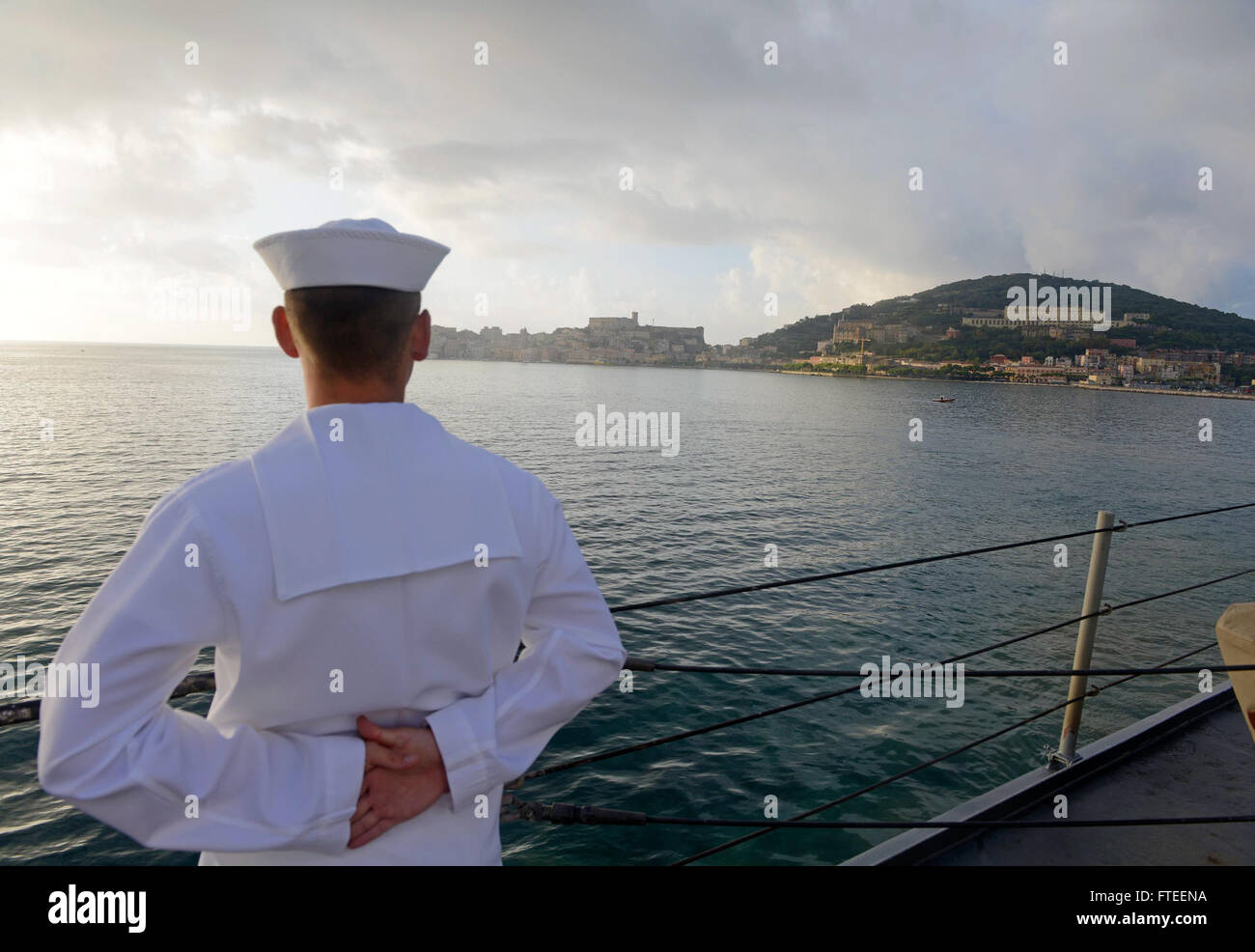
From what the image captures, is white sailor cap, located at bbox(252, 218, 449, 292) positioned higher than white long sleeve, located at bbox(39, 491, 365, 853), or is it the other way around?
white sailor cap, located at bbox(252, 218, 449, 292)

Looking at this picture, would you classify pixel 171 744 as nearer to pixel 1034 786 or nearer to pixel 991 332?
pixel 1034 786

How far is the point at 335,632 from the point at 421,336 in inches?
25.2

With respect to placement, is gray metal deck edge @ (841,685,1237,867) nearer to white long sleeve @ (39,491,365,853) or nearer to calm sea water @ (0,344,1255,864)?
white long sleeve @ (39,491,365,853)

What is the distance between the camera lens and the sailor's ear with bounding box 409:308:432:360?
1539 mm

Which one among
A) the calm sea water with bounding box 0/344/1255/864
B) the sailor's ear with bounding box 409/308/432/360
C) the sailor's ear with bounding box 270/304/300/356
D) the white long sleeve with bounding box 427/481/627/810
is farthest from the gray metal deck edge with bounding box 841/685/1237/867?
the calm sea water with bounding box 0/344/1255/864

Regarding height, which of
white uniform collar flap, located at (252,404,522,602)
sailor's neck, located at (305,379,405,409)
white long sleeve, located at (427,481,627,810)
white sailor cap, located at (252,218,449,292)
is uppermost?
white sailor cap, located at (252,218,449,292)

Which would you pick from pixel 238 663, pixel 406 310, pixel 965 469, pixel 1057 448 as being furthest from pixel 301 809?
pixel 1057 448

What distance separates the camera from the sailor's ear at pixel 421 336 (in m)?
1.54

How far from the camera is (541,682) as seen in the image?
60.4 inches

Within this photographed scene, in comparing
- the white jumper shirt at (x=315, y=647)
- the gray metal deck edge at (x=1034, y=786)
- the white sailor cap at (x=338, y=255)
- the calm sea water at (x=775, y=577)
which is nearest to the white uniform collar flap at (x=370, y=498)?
the white jumper shirt at (x=315, y=647)

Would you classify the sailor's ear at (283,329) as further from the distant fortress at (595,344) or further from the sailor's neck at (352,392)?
the distant fortress at (595,344)

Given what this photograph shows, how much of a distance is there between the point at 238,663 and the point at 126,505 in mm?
27896

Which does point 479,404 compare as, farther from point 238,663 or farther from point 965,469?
point 238,663

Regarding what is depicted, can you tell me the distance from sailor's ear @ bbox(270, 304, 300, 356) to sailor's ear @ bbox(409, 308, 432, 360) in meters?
0.22
